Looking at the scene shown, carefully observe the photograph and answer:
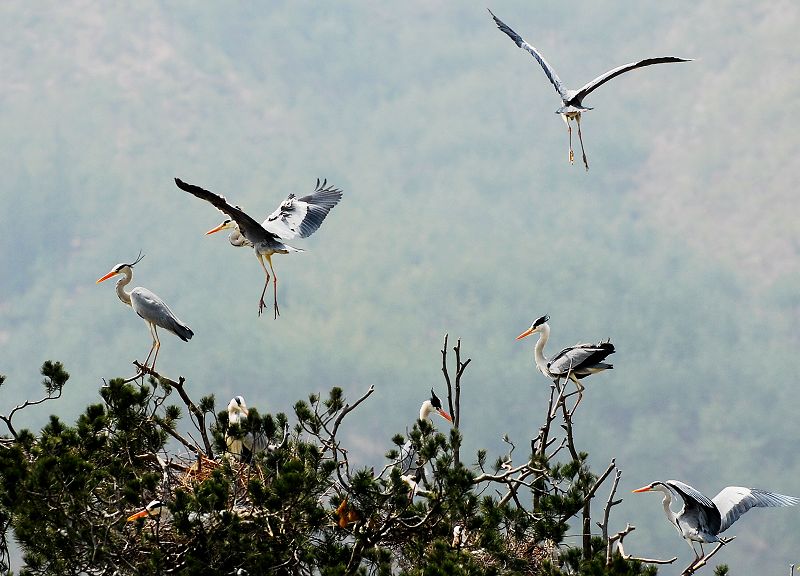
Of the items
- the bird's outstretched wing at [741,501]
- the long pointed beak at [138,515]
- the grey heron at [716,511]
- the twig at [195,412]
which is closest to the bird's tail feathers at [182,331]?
the twig at [195,412]

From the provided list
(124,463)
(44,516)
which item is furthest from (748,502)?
(44,516)

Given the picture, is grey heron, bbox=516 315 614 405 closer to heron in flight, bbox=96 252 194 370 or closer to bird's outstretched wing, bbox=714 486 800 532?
bird's outstretched wing, bbox=714 486 800 532

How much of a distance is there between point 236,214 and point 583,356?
344 cm

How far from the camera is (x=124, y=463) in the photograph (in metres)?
7.44

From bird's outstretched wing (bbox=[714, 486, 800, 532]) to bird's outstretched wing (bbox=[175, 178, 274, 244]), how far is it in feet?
14.3

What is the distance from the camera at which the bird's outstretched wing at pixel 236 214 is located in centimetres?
791

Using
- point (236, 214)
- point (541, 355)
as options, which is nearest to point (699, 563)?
point (541, 355)

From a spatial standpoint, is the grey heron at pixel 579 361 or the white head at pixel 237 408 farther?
the grey heron at pixel 579 361

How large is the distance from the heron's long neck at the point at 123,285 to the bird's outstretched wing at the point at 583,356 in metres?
4.06

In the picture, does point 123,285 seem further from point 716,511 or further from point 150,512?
point 716,511

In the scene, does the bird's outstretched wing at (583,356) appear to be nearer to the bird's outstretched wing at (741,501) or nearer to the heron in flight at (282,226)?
Answer: the bird's outstretched wing at (741,501)

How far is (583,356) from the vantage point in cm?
1050

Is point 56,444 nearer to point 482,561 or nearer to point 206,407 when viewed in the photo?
point 206,407

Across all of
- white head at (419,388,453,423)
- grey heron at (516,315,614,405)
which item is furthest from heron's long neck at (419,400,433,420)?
grey heron at (516,315,614,405)
